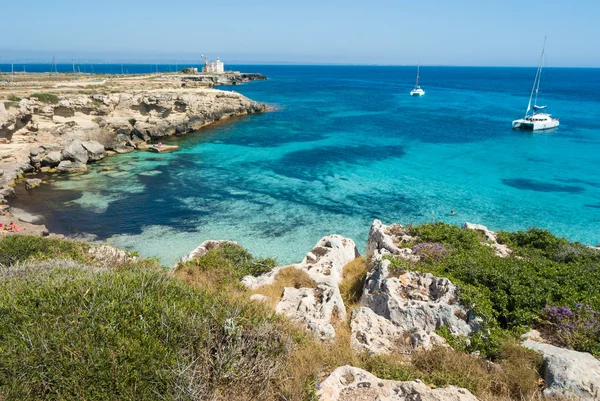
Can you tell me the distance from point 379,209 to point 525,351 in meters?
18.2

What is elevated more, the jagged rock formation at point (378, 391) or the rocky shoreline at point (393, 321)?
the jagged rock formation at point (378, 391)

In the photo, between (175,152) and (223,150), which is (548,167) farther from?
(175,152)

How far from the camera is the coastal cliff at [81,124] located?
32.3 metres

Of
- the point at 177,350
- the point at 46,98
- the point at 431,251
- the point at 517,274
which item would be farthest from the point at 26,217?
the point at 517,274

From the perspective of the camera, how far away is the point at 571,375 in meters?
6.06

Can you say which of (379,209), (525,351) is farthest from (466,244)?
(379,209)

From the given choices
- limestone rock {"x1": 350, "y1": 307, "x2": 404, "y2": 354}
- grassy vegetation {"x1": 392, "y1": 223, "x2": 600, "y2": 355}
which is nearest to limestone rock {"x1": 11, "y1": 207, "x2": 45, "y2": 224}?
limestone rock {"x1": 350, "y1": 307, "x2": 404, "y2": 354}

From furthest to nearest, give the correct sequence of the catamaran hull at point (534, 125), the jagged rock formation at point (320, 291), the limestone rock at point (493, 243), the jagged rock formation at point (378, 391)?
the catamaran hull at point (534, 125)
the limestone rock at point (493, 243)
the jagged rock formation at point (320, 291)
the jagged rock formation at point (378, 391)

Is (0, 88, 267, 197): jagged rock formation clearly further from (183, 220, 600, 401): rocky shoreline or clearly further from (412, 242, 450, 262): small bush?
(412, 242, 450, 262): small bush

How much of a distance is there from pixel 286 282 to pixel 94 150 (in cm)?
3152

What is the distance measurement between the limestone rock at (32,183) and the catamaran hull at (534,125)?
55719mm

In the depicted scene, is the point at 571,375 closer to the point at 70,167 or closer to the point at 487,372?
the point at 487,372

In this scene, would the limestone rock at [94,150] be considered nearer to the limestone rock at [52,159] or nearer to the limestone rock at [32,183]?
the limestone rock at [52,159]

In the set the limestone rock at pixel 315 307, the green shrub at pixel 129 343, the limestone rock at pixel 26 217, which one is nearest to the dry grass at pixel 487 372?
the limestone rock at pixel 315 307
